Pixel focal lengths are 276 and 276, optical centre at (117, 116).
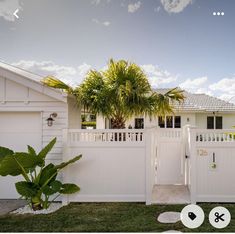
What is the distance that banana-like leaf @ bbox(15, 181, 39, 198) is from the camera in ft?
18.6

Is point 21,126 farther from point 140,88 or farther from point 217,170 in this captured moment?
point 217,170

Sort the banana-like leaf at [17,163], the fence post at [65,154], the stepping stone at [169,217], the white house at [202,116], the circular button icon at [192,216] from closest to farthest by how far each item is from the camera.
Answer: the circular button icon at [192,216] < the stepping stone at [169,217] < the banana-like leaf at [17,163] < the fence post at [65,154] < the white house at [202,116]

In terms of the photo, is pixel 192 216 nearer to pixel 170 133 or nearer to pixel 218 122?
pixel 170 133

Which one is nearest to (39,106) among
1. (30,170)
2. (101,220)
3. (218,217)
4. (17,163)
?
(30,170)

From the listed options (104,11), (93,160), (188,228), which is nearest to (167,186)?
(93,160)

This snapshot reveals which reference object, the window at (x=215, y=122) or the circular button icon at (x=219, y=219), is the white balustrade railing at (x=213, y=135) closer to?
the circular button icon at (x=219, y=219)

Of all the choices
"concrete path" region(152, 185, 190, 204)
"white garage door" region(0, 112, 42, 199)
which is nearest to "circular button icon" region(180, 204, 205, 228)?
"concrete path" region(152, 185, 190, 204)

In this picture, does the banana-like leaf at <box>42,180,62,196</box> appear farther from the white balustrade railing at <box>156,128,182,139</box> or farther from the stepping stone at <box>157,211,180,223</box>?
the white balustrade railing at <box>156,128,182,139</box>

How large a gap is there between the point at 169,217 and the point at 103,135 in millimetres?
2373

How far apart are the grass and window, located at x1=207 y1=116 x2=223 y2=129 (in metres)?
11.9

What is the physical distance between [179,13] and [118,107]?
2.81 meters

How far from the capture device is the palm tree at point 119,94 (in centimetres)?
714

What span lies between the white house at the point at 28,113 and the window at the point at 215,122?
12.4 meters

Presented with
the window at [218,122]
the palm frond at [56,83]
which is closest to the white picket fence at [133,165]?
the palm frond at [56,83]
